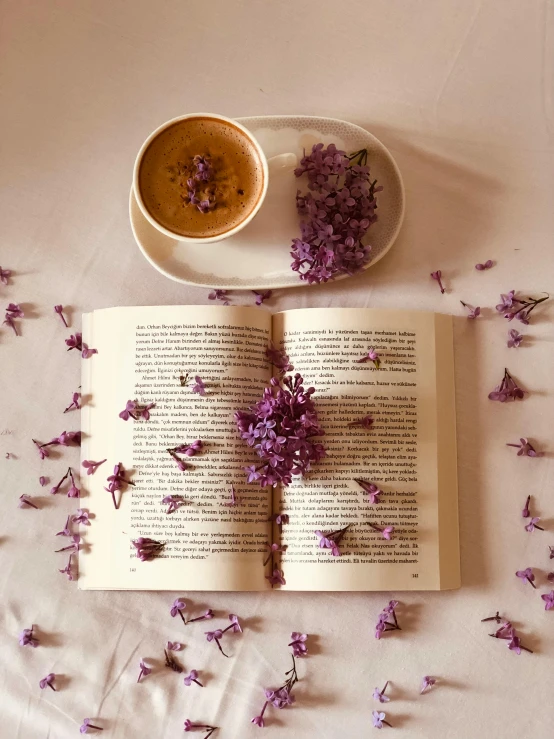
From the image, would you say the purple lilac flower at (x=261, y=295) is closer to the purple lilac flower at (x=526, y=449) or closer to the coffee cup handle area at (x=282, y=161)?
the coffee cup handle area at (x=282, y=161)

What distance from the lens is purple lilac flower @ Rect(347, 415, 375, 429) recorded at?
1.14 meters

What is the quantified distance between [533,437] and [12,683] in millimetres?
1017

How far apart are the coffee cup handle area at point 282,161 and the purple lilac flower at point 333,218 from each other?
20 mm

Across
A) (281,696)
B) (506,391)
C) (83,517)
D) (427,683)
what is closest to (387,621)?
(427,683)

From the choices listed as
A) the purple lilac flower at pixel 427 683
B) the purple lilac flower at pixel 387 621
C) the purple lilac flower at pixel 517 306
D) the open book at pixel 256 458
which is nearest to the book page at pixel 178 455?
the open book at pixel 256 458

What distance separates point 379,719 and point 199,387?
2.12 feet

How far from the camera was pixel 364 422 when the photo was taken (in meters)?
1.14

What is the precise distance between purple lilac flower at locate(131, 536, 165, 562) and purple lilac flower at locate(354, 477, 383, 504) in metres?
0.35

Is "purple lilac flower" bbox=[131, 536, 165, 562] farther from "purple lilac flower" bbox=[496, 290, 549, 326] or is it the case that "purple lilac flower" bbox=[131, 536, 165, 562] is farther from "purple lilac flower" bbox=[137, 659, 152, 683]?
"purple lilac flower" bbox=[496, 290, 549, 326]

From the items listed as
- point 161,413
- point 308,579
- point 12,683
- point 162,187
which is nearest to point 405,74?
point 162,187

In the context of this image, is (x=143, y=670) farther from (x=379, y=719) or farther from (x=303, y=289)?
(x=303, y=289)

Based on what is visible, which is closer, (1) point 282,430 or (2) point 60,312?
(1) point 282,430

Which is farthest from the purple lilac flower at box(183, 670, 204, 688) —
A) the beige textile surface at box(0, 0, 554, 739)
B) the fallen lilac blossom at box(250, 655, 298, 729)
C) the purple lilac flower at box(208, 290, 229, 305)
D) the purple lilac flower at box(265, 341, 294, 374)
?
the purple lilac flower at box(208, 290, 229, 305)

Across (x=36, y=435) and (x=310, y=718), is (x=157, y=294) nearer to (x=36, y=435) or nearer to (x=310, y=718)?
(x=36, y=435)
